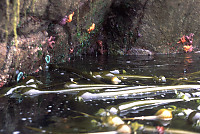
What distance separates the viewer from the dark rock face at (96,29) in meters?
3.16

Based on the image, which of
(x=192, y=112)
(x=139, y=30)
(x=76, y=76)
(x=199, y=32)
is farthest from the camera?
(x=199, y=32)

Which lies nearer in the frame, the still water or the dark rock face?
the still water

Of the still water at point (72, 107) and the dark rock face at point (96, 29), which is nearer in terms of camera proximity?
the still water at point (72, 107)

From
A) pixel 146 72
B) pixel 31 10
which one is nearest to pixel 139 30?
pixel 146 72

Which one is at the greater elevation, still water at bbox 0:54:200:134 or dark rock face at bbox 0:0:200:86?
dark rock face at bbox 0:0:200:86

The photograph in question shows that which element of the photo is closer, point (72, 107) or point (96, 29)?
point (72, 107)

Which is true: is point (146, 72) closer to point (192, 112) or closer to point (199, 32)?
point (192, 112)

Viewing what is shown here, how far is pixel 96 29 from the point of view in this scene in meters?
5.79

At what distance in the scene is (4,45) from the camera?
2.71m

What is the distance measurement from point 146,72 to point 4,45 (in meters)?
1.90

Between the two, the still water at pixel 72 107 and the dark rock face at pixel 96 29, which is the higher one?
the dark rock face at pixel 96 29

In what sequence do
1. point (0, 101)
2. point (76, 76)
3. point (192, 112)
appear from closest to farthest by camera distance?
point (192, 112) < point (0, 101) < point (76, 76)

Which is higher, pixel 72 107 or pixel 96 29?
pixel 96 29

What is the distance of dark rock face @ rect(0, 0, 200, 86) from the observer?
3162 mm
